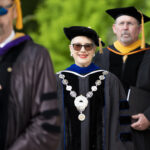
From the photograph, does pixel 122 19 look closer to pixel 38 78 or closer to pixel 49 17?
pixel 38 78

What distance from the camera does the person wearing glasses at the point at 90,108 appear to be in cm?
473

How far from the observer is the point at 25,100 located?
267 cm

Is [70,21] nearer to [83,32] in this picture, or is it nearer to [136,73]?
[136,73]

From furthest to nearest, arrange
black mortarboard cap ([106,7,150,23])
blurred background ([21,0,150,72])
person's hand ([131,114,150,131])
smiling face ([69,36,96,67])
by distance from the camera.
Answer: blurred background ([21,0,150,72]) < black mortarboard cap ([106,7,150,23]) < person's hand ([131,114,150,131]) < smiling face ([69,36,96,67])

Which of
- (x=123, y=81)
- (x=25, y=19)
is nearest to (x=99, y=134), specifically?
(x=123, y=81)

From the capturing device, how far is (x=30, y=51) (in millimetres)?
2756

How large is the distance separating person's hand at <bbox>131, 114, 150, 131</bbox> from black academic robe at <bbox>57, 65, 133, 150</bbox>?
380 millimetres

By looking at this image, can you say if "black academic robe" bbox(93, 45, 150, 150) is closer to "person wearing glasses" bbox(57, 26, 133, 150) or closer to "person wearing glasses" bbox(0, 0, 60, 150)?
"person wearing glasses" bbox(57, 26, 133, 150)

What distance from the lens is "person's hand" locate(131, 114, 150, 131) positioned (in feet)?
17.1

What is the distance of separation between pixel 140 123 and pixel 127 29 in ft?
4.13

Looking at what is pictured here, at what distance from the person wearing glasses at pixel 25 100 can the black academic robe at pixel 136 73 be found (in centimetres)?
279

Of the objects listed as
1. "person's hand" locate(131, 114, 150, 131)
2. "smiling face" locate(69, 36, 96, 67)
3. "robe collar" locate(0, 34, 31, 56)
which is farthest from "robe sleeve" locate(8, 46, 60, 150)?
"person's hand" locate(131, 114, 150, 131)

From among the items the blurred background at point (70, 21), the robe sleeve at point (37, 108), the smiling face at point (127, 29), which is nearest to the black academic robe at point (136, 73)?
the smiling face at point (127, 29)

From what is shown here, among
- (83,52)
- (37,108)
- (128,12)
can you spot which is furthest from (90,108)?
(37,108)
